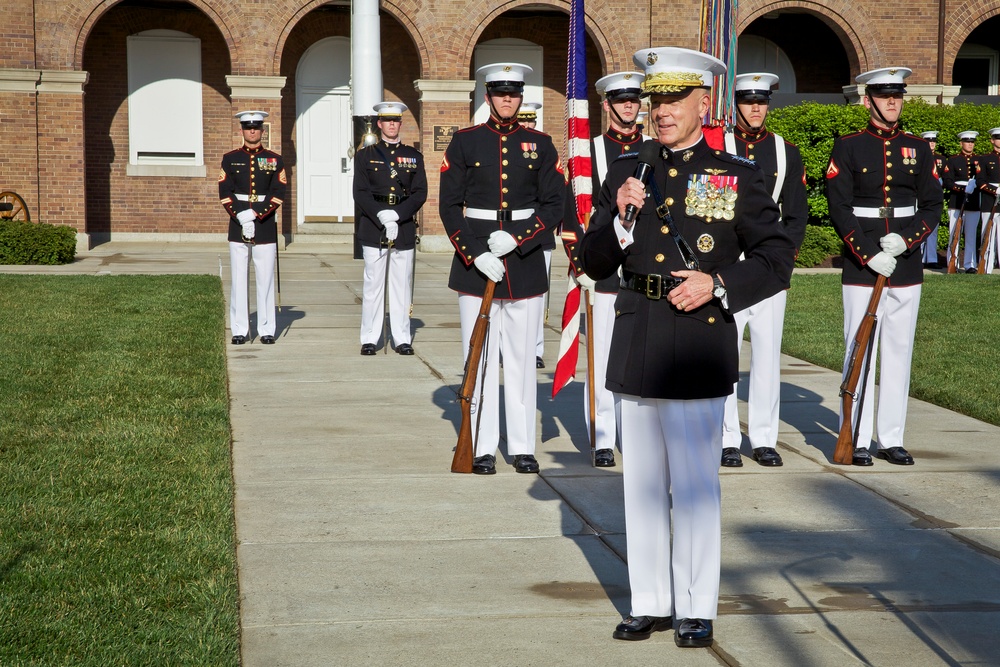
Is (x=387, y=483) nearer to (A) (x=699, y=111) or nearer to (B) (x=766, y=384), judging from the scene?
(B) (x=766, y=384)

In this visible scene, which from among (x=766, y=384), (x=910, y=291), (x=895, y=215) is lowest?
(x=766, y=384)

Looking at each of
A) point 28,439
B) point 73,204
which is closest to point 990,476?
point 28,439

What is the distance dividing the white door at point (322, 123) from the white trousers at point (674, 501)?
69.9 ft

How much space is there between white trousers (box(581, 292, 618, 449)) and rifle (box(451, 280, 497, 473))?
685mm

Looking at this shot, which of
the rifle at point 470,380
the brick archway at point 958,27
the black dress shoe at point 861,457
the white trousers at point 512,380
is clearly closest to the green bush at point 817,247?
the brick archway at point 958,27

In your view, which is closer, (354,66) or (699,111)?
(699,111)

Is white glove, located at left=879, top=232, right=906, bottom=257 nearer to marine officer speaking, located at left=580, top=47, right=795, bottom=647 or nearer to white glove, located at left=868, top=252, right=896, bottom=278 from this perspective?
white glove, located at left=868, top=252, right=896, bottom=278

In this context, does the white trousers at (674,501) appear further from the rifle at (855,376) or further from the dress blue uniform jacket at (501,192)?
the rifle at (855,376)

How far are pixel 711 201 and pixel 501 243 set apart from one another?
2.61 meters

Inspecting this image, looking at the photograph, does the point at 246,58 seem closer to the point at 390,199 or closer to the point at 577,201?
the point at 390,199

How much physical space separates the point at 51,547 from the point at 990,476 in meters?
4.78

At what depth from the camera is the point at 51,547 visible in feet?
16.8

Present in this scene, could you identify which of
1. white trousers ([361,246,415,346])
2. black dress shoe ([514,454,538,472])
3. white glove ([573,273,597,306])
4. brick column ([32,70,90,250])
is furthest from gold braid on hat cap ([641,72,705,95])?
brick column ([32,70,90,250])

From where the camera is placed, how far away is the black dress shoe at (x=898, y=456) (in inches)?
275
